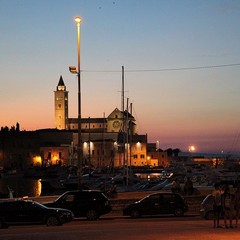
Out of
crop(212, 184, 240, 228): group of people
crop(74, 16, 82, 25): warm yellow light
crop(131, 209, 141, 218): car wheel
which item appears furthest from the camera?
crop(74, 16, 82, 25): warm yellow light

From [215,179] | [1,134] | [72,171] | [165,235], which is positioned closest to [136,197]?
[165,235]

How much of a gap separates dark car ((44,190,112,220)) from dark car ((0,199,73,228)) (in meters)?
3.62

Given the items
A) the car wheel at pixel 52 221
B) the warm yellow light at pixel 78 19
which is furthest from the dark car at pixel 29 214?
the warm yellow light at pixel 78 19

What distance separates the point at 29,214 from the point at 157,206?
7959 mm

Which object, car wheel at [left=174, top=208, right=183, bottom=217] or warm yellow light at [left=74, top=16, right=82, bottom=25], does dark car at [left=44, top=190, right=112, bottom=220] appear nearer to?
car wheel at [left=174, top=208, right=183, bottom=217]

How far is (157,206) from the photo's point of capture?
2969cm

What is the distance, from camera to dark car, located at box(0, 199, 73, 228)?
24625mm

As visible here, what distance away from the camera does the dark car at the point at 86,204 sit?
28594 mm

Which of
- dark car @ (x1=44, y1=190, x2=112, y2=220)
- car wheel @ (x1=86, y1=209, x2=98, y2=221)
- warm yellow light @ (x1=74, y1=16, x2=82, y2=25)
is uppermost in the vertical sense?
warm yellow light @ (x1=74, y1=16, x2=82, y2=25)

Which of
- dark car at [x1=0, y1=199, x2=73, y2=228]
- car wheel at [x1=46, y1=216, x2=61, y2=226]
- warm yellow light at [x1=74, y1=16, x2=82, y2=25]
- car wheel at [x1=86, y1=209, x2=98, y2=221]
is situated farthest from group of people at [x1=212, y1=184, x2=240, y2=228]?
warm yellow light at [x1=74, y1=16, x2=82, y2=25]

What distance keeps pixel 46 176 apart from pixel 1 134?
57808 millimetres

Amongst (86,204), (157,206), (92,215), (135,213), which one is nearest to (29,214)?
(86,204)

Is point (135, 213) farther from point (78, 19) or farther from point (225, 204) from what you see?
point (78, 19)

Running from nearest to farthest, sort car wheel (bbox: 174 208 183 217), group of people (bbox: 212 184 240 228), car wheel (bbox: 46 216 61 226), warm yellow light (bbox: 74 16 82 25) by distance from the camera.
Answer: group of people (bbox: 212 184 240 228) < car wheel (bbox: 46 216 61 226) < car wheel (bbox: 174 208 183 217) < warm yellow light (bbox: 74 16 82 25)
